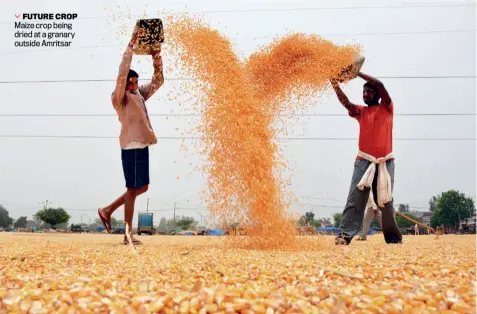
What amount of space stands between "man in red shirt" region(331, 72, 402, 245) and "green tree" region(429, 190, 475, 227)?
5936cm

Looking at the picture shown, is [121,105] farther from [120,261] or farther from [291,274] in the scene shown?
[291,274]

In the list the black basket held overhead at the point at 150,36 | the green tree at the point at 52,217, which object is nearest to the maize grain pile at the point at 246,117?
the black basket held overhead at the point at 150,36

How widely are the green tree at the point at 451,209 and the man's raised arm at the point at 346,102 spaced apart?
5945 centimetres

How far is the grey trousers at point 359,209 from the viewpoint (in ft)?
14.6

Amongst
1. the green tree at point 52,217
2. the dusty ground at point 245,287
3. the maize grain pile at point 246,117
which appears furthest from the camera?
the green tree at point 52,217

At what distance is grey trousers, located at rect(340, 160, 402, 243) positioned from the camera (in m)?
4.46

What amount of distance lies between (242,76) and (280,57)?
55cm

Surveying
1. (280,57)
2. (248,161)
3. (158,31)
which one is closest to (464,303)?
(248,161)

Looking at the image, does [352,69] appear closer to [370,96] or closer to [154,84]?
[370,96]

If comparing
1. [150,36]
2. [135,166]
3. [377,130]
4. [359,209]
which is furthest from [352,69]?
[135,166]

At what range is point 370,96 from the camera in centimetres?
473

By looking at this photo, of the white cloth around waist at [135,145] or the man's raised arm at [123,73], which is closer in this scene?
the man's raised arm at [123,73]

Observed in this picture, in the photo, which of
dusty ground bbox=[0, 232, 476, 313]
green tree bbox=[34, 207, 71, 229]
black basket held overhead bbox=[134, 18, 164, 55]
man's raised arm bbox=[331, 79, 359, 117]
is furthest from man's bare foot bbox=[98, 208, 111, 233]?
green tree bbox=[34, 207, 71, 229]

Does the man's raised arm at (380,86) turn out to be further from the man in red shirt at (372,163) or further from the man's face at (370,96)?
the man's face at (370,96)
